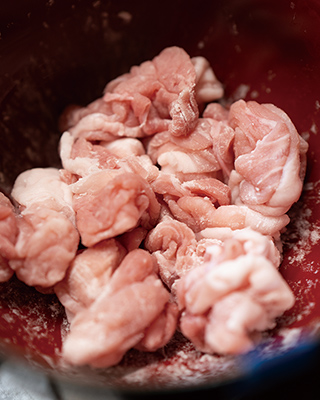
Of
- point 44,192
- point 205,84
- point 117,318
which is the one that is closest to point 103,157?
point 44,192

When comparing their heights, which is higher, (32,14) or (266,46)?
(32,14)

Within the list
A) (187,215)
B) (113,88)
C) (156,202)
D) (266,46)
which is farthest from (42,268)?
(266,46)

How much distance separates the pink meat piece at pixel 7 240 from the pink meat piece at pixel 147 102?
21.5 inches

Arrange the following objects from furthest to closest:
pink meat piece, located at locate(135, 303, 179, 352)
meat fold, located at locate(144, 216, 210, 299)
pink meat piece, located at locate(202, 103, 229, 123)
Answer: pink meat piece, located at locate(202, 103, 229, 123) → meat fold, located at locate(144, 216, 210, 299) → pink meat piece, located at locate(135, 303, 179, 352)

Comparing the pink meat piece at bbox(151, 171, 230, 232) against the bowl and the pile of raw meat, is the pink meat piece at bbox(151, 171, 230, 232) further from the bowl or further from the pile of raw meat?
the bowl

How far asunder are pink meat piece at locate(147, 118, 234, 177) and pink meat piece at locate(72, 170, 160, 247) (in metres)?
0.23

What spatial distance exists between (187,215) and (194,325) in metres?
0.45

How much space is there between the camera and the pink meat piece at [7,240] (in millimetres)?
1361

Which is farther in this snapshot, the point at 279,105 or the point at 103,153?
the point at 279,105

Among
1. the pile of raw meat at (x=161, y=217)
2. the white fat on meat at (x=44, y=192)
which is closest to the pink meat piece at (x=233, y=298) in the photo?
the pile of raw meat at (x=161, y=217)

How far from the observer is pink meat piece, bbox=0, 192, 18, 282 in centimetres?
136

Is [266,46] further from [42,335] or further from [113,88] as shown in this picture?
[42,335]

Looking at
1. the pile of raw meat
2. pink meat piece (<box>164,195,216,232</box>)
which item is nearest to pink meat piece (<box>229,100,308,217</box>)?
the pile of raw meat

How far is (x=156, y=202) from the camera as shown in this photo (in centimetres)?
153
